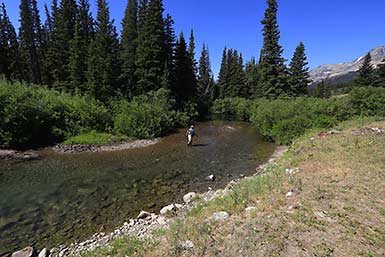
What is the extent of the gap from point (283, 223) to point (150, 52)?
91.1 feet

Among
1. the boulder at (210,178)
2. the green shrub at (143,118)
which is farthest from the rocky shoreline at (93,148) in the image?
the boulder at (210,178)

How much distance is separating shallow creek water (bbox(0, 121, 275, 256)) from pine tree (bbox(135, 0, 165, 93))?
14.1 m

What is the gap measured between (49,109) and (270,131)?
62.8ft

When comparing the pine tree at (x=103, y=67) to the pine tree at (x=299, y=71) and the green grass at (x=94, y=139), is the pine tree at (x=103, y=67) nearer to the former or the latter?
the green grass at (x=94, y=139)

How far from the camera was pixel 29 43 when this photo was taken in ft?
122

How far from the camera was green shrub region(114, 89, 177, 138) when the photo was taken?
761 inches

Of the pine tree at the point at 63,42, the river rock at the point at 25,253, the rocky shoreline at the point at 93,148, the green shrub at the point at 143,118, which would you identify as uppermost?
the pine tree at the point at 63,42

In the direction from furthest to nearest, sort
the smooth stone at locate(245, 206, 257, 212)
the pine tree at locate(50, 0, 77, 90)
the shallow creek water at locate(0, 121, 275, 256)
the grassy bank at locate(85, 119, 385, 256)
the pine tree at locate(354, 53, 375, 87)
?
the pine tree at locate(354, 53, 375, 87)
the pine tree at locate(50, 0, 77, 90)
the shallow creek water at locate(0, 121, 275, 256)
the smooth stone at locate(245, 206, 257, 212)
the grassy bank at locate(85, 119, 385, 256)

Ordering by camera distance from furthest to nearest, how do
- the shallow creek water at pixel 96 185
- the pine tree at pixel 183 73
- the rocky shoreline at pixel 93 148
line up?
the pine tree at pixel 183 73
the rocky shoreline at pixel 93 148
the shallow creek water at pixel 96 185

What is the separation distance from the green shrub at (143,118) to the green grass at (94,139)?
4.33 feet

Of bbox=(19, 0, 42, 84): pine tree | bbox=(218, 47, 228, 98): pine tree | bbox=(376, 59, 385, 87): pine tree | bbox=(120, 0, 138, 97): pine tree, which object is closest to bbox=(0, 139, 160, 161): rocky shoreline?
bbox=(120, 0, 138, 97): pine tree

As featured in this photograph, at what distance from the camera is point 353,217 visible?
4.54m

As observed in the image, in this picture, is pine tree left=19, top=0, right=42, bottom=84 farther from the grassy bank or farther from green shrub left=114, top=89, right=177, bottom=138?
the grassy bank

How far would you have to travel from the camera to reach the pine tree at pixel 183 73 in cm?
3425
